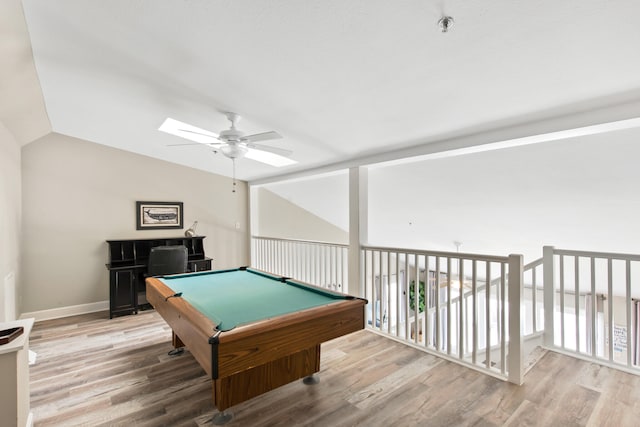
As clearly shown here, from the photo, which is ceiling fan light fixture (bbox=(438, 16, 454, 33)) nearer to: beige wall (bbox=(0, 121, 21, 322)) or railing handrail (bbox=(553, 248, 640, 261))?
railing handrail (bbox=(553, 248, 640, 261))

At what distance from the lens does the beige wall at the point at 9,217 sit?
2.84m

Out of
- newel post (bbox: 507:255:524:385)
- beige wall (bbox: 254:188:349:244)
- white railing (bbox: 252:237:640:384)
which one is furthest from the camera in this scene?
beige wall (bbox: 254:188:349:244)

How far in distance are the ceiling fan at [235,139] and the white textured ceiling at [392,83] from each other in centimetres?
16

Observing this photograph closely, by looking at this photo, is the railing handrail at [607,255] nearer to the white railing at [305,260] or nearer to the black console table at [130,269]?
the white railing at [305,260]

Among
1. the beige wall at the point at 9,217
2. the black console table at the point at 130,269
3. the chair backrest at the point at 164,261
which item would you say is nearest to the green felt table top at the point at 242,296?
the chair backrest at the point at 164,261

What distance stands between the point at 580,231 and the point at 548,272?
160cm

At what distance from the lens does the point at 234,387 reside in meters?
2.03

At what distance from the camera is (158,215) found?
16.1ft

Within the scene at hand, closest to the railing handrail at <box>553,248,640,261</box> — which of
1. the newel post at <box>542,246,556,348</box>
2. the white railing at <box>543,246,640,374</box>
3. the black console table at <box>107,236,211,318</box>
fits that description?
the white railing at <box>543,246,640,374</box>

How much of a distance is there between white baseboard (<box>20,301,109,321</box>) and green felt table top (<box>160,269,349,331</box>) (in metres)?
2.27

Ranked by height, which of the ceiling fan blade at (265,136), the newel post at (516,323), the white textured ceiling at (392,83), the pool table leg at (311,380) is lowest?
the pool table leg at (311,380)

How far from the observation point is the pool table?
1547 mm

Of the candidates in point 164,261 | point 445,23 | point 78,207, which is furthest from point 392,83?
point 78,207

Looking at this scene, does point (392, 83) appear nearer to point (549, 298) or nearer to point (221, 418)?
point (221, 418)
